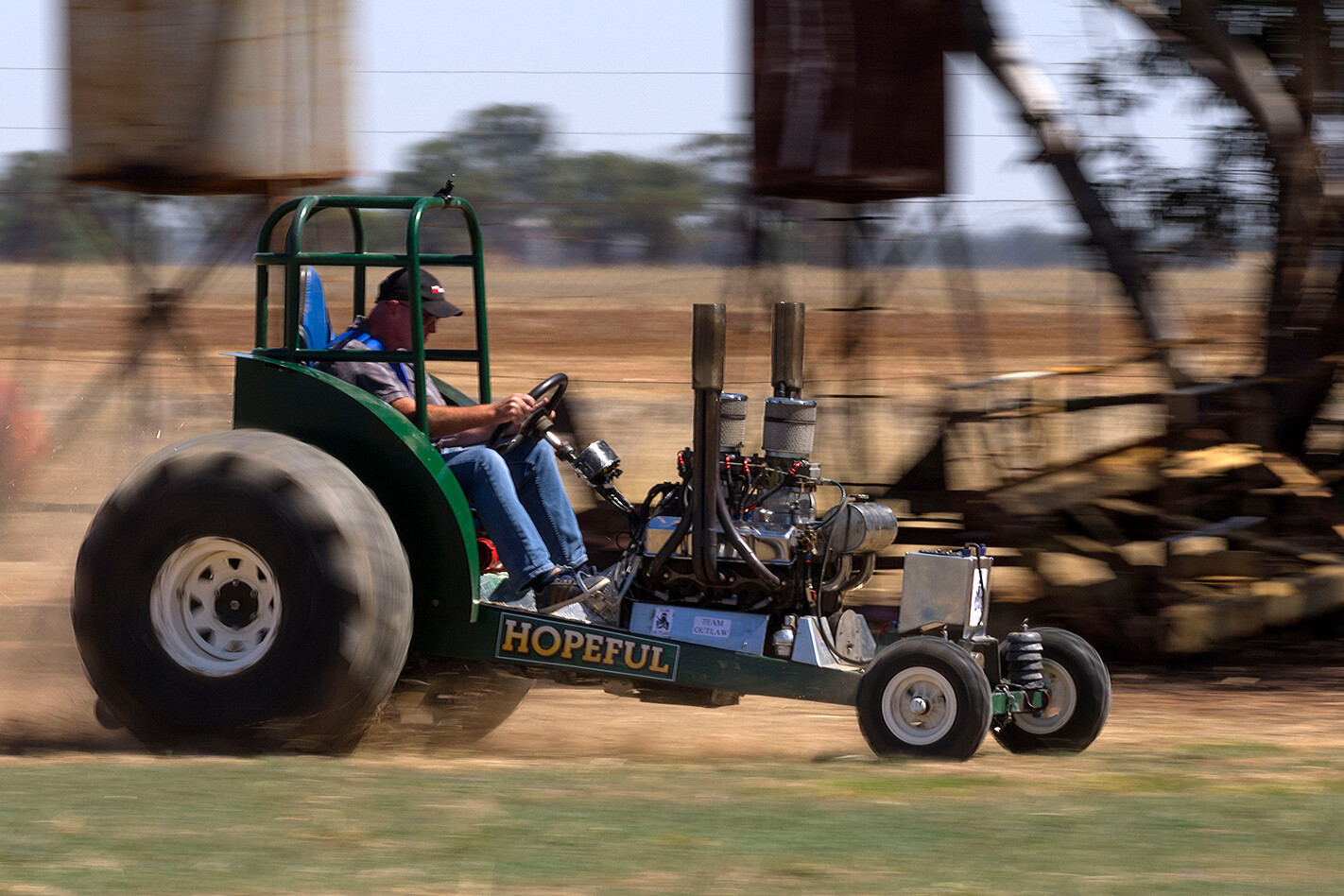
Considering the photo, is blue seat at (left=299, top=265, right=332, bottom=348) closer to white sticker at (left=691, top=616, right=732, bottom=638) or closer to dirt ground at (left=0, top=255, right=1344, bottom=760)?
dirt ground at (left=0, top=255, right=1344, bottom=760)

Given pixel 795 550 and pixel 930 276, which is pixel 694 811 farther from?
pixel 930 276

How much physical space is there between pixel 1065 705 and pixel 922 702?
76 centimetres

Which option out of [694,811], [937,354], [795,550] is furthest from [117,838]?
[937,354]

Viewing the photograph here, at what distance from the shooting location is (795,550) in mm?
5535

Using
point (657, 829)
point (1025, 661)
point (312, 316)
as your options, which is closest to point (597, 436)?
point (312, 316)

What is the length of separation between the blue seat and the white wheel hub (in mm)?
890

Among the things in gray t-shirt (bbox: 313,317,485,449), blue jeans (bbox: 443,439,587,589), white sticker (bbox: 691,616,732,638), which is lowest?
white sticker (bbox: 691,616,732,638)

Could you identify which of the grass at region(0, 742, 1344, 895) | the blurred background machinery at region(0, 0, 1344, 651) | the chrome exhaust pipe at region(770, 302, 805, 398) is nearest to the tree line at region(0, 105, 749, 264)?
the blurred background machinery at region(0, 0, 1344, 651)

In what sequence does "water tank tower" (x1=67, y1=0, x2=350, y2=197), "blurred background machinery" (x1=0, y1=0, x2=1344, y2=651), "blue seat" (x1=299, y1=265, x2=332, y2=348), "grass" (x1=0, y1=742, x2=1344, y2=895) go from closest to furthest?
1. "grass" (x1=0, y1=742, x2=1344, y2=895)
2. "blue seat" (x1=299, y1=265, x2=332, y2=348)
3. "blurred background machinery" (x1=0, y1=0, x2=1344, y2=651)
4. "water tank tower" (x1=67, y1=0, x2=350, y2=197)

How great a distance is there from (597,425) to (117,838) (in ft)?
33.5

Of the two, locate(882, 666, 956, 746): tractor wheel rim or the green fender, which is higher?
the green fender

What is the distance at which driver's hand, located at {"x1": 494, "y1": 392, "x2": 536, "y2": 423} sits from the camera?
218 inches

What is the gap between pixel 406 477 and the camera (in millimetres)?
5355

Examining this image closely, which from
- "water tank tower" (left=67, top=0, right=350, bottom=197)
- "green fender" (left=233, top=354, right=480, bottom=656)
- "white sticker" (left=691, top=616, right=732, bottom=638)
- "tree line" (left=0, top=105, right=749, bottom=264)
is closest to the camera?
"green fender" (left=233, top=354, right=480, bottom=656)
